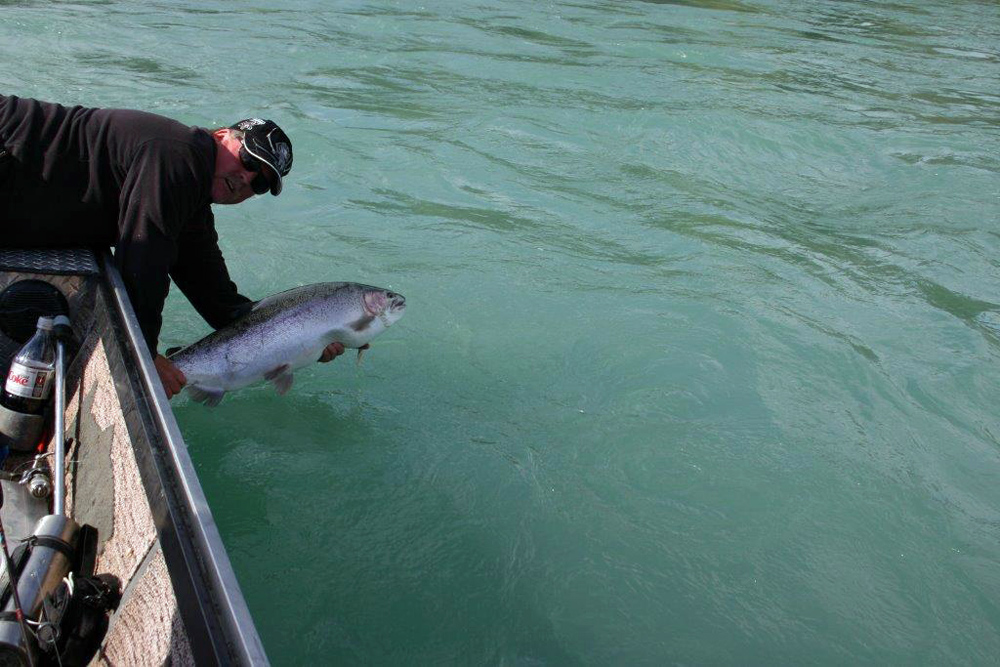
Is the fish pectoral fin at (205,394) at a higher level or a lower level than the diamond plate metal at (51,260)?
lower

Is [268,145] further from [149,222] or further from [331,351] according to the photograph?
[331,351]

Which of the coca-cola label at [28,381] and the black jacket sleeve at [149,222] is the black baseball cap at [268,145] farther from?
the coca-cola label at [28,381]

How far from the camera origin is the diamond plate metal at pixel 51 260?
158 inches

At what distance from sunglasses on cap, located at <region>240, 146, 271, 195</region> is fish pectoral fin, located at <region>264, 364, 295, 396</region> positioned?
3.11 feet

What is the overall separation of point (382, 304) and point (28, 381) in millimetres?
1814

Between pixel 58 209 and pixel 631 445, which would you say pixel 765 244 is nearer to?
pixel 631 445

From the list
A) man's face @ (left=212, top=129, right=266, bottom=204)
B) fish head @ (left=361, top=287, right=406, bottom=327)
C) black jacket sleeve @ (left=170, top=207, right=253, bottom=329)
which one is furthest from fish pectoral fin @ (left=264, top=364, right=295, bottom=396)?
man's face @ (left=212, top=129, right=266, bottom=204)

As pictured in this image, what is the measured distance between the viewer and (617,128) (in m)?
10.8

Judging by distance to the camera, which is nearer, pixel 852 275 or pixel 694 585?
pixel 694 585

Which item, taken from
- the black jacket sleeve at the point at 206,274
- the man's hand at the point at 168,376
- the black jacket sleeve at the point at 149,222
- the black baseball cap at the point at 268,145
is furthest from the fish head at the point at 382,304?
the black jacket sleeve at the point at 149,222

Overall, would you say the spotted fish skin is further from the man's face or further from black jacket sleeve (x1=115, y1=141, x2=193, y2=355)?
the man's face

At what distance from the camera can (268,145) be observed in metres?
4.28

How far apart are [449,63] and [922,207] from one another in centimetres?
635

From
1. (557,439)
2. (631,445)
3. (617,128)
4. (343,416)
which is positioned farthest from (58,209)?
(617,128)
